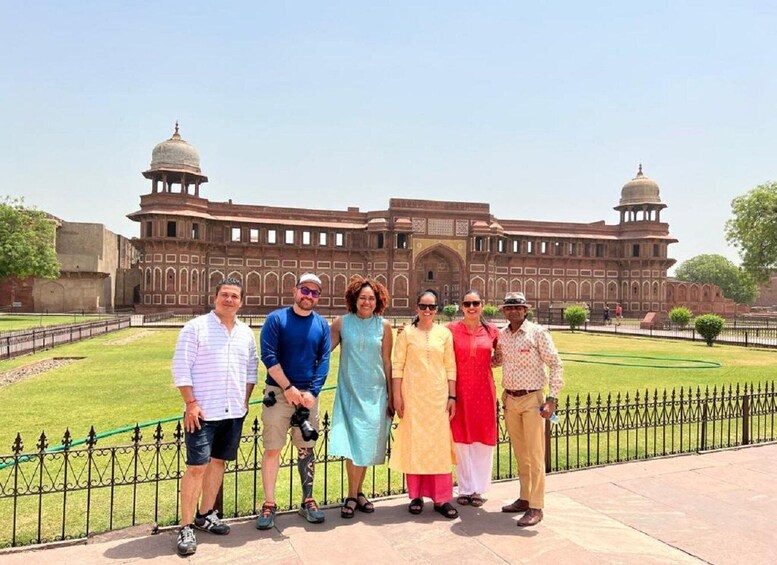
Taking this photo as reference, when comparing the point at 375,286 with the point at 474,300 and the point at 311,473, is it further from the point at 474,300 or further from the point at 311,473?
the point at 311,473

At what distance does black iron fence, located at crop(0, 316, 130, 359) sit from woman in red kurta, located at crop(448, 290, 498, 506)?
14.2m

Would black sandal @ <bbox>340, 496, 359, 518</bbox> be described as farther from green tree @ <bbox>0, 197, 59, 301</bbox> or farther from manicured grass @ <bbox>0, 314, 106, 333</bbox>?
green tree @ <bbox>0, 197, 59, 301</bbox>

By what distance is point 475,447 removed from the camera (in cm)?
451

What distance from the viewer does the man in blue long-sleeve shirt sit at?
12.9 feet

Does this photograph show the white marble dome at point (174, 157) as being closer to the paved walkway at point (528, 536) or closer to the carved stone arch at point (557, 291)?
the carved stone arch at point (557, 291)

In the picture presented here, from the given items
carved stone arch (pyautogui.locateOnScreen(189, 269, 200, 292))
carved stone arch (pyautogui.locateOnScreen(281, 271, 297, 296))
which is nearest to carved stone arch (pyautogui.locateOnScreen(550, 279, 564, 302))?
carved stone arch (pyautogui.locateOnScreen(281, 271, 297, 296))

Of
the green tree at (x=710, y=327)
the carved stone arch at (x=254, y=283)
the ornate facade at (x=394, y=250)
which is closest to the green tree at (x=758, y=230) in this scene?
the ornate facade at (x=394, y=250)

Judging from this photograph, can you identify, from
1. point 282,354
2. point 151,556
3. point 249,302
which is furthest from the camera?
point 249,302

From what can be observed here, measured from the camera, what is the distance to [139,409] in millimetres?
8438

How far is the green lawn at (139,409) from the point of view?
4.53m

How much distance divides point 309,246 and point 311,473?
38.0 meters

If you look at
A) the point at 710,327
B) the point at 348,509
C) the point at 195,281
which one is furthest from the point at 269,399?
the point at 195,281

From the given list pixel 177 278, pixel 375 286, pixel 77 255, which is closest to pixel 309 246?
pixel 177 278

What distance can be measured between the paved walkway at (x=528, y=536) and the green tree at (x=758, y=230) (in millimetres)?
37749
